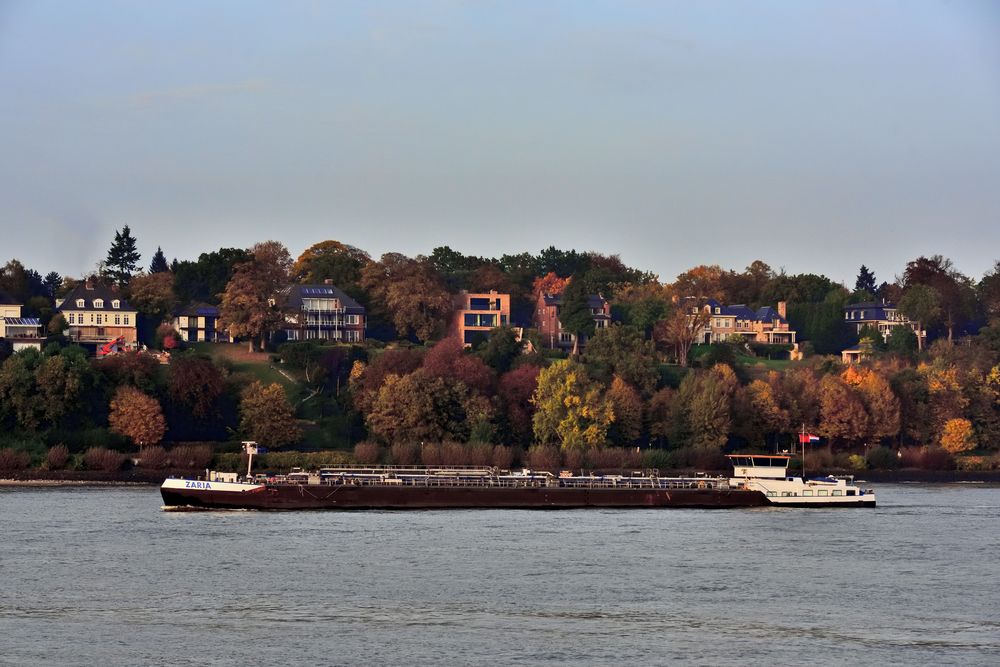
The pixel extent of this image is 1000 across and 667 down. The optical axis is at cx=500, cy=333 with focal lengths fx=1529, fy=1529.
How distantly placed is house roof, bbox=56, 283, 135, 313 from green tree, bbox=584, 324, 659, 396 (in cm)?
5701

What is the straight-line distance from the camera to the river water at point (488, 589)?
58.8m

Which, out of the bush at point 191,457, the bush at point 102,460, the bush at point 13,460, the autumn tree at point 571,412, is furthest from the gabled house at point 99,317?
the autumn tree at point 571,412

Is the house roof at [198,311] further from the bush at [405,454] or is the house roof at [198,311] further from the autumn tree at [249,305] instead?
the bush at [405,454]

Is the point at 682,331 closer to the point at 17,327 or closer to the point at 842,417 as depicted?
the point at 842,417

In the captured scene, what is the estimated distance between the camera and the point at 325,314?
636ft

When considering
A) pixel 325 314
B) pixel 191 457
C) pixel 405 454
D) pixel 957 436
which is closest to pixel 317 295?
pixel 325 314

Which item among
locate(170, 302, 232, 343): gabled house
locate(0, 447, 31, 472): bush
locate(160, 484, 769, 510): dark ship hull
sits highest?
locate(170, 302, 232, 343): gabled house

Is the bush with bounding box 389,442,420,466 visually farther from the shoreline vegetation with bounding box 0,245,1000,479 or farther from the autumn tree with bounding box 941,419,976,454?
the autumn tree with bounding box 941,419,976,454

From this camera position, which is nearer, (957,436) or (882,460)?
(882,460)

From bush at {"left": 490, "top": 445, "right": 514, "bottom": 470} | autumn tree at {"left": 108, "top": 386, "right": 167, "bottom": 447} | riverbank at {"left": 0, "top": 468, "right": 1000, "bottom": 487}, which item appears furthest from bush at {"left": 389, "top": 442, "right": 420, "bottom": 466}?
autumn tree at {"left": 108, "top": 386, "right": 167, "bottom": 447}

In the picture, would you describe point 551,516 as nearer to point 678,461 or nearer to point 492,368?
point 678,461

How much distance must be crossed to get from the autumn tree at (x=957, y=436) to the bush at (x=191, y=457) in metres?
77.9

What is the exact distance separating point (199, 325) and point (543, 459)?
61724 millimetres

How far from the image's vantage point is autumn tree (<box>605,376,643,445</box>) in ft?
507
